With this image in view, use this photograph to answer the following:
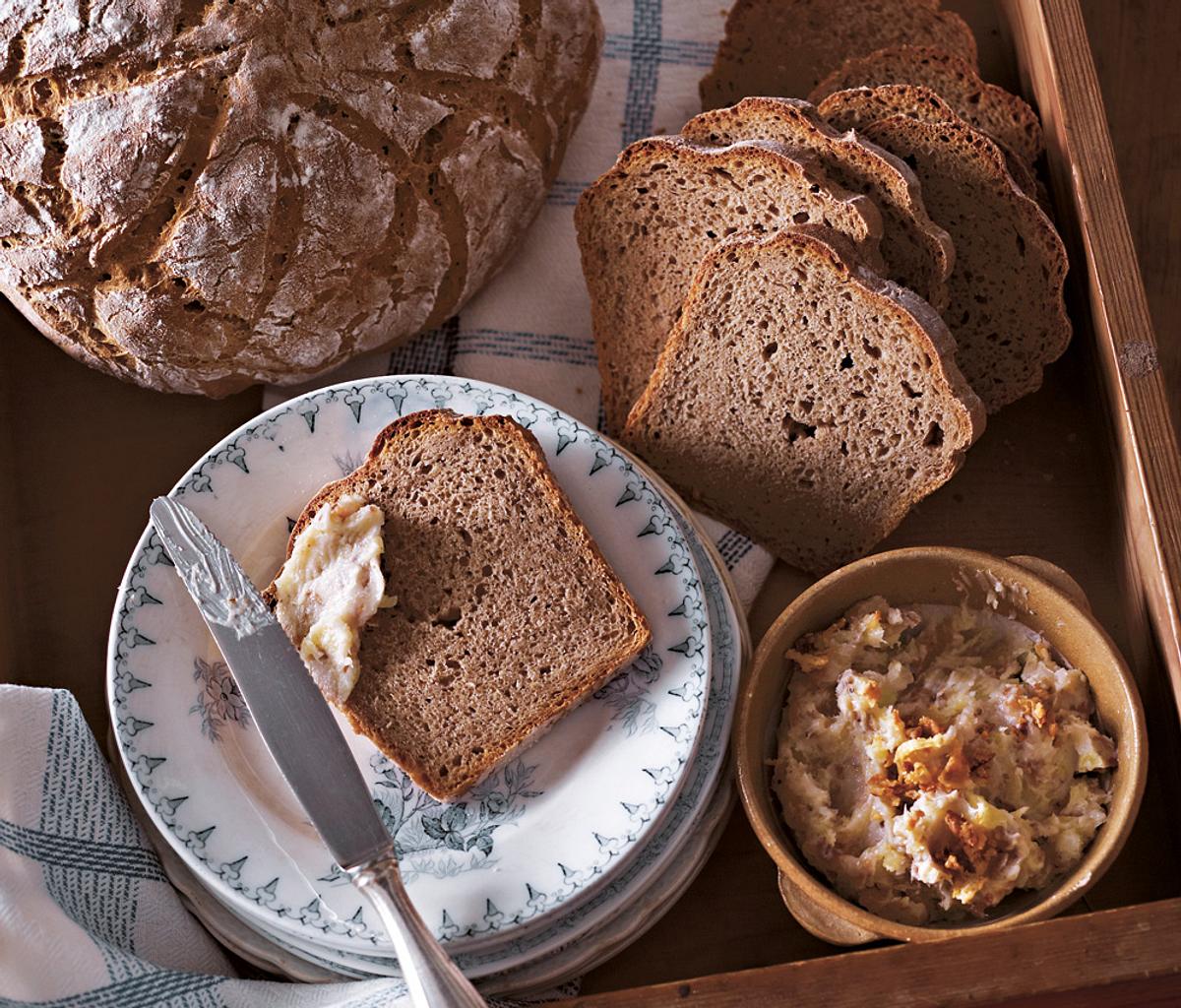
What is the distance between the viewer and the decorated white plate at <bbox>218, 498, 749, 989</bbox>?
1521mm

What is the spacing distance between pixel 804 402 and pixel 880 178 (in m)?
0.33

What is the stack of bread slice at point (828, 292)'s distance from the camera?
165 cm

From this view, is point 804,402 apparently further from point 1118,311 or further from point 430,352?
point 430,352

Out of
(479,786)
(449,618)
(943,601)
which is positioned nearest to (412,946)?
(479,786)

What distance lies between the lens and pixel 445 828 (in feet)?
5.28

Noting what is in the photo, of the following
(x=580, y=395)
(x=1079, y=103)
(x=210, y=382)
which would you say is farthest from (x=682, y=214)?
(x=210, y=382)

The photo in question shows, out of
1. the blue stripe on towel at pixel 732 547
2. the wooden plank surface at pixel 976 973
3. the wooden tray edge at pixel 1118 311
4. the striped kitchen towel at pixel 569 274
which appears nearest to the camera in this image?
the wooden plank surface at pixel 976 973

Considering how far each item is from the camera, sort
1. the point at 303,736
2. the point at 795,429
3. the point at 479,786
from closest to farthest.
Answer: the point at 303,736
the point at 479,786
the point at 795,429

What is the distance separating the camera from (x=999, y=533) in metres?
1.82

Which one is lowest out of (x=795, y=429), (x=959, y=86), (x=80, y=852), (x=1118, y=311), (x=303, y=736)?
(x=80, y=852)

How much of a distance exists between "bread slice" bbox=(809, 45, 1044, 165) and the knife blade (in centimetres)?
117

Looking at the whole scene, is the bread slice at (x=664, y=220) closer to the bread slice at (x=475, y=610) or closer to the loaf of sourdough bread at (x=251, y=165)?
the loaf of sourdough bread at (x=251, y=165)

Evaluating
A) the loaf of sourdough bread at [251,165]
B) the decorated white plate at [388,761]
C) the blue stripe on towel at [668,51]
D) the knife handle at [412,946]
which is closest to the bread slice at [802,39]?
the blue stripe on towel at [668,51]

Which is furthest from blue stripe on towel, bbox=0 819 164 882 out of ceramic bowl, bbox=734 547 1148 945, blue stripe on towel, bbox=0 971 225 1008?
ceramic bowl, bbox=734 547 1148 945
